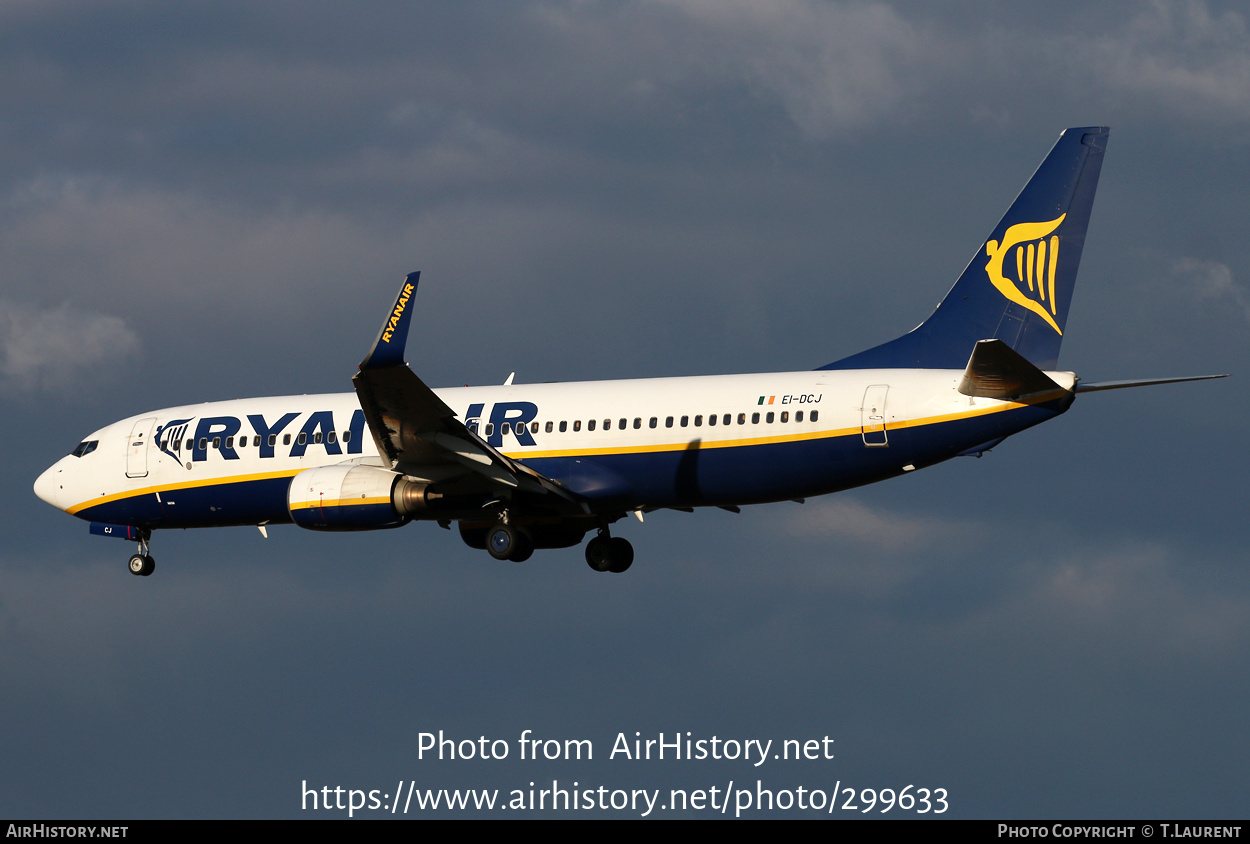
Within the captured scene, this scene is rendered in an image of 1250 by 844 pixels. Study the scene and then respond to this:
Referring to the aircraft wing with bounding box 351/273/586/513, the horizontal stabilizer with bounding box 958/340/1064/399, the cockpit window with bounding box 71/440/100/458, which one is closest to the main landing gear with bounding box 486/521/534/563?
the aircraft wing with bounding box 351/273/586/513

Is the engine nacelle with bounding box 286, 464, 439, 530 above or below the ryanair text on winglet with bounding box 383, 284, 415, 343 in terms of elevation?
below

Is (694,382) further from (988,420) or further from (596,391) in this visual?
(988,420)

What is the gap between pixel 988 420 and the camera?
31.3 meters

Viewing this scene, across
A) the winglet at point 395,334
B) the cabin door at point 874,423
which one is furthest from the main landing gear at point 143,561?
the cabin door at point 874,423

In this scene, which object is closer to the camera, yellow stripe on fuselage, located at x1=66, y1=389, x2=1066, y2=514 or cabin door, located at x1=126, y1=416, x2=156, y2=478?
yellow stripe on fuselage, located at x1=66, y1=389, x2=1066, y2=514

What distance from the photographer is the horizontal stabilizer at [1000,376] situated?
29.3m

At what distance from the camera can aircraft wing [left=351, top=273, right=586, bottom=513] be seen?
30.2m

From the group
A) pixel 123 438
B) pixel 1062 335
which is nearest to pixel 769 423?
pixel 1062 335

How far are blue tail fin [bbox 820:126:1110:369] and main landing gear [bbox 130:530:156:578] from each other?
64.0ft

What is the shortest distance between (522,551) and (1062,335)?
41.7 ft

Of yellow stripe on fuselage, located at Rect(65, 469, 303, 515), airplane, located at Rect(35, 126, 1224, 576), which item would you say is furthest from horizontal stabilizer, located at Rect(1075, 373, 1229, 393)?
yellow stripe on fuselage, located at Rect(65, 469, 303, 515)

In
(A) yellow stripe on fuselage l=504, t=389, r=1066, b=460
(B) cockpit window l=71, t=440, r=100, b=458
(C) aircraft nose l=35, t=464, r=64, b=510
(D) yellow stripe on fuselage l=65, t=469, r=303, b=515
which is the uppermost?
(B) cockpit window l=71, t=440, r=100, b=458

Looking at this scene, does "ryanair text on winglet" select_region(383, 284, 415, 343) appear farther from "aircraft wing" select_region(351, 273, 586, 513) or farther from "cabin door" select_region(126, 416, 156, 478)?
"cabin door" select_region(126, 416, 156, 478)

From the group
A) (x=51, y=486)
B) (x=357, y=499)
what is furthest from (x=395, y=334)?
(x=51, y=486)
